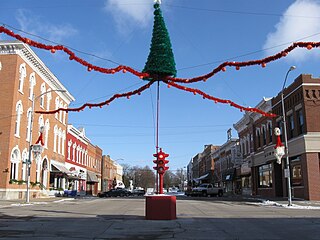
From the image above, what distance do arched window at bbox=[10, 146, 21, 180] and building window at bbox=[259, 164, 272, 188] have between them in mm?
25419

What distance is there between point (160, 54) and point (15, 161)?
79.3 feet

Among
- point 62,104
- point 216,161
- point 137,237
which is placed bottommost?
point 137,237

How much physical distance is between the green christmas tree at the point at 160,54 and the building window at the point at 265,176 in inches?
1147

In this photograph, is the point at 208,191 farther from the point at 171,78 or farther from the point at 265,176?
the point at 171,78

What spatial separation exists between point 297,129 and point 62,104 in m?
30.5

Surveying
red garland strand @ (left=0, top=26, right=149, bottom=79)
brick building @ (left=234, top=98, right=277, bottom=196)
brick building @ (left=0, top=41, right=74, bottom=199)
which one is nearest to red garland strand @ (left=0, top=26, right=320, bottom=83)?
red garland strand @ (left=0, top=26, right=149, bottom=79)

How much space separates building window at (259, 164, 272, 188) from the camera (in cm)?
4159

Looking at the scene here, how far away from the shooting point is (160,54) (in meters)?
15.1

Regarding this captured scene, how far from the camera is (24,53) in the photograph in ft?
118

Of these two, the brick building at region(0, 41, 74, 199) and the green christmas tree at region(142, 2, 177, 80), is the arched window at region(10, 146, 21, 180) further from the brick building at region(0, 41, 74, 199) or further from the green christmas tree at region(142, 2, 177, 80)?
the green christmas tree at region(142, 2, 177, 80)

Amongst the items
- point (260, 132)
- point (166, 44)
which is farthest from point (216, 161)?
point (166, 44)

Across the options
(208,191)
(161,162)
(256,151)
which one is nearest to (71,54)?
(161,162)

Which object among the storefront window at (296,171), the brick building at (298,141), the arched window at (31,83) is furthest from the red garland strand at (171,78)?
the arched window at (31,83)

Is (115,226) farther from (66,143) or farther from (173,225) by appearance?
(66,143)
